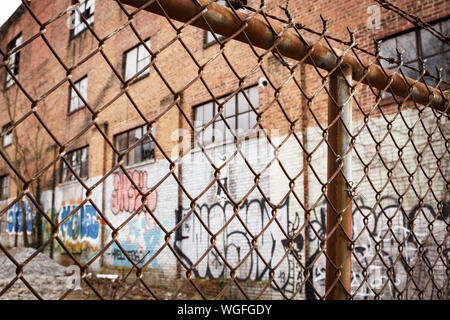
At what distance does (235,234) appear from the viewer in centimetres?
884

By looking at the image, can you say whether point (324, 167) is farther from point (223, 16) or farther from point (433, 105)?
point (223, 16)

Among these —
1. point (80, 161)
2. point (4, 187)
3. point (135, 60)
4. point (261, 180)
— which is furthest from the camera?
point (4, 187)

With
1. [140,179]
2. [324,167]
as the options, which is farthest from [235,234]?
[140,179]

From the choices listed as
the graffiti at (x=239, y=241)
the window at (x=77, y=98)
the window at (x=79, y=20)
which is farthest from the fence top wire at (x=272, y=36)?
the window at (x=77, y=98)

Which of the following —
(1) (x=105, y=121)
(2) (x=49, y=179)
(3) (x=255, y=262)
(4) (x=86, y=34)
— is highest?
(4) (x=86, y=34)

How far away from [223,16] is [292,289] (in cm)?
705

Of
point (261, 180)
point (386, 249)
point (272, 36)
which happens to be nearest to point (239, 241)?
point (261, 180)

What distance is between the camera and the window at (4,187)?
704 inches

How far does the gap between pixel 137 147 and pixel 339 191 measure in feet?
35.4

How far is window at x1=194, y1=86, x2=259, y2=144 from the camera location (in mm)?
8742

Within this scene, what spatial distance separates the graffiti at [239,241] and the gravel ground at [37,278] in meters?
3.21

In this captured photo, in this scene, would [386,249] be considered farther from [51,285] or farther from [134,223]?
[51,285]

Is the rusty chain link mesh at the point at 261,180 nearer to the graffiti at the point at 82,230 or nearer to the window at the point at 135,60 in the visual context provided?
the graffiti at the point at 82,230

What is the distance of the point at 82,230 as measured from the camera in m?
13.9
